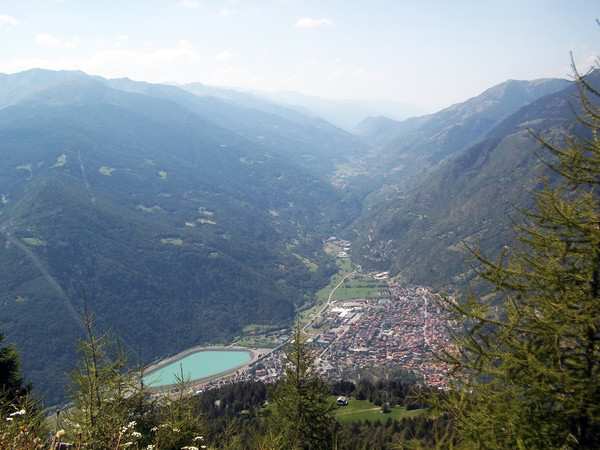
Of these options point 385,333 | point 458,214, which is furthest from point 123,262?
point 458,214

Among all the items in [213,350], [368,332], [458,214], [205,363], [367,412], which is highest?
[458,214]

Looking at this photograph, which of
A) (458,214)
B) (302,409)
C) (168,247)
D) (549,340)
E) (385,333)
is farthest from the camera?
(458,214)

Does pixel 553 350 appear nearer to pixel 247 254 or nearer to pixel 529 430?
pixel 529 430

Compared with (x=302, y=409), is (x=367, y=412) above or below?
below

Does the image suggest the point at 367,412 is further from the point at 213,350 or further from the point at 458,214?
the point at 458,214

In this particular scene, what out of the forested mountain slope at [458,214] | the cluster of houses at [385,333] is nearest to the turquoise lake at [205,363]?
the cluster of houses at [385,333]

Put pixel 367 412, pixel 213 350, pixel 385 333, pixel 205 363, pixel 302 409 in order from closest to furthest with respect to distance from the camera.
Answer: pixel 302 409, pixel 367 412, pixel 205 363, pixel 385 333, pixel 213 350

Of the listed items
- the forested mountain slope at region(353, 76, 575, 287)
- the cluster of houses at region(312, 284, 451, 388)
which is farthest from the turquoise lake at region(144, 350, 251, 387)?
the forested mountain slope at region(353, 76, 575, 287)

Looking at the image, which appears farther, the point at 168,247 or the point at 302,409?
the point at 168,247
